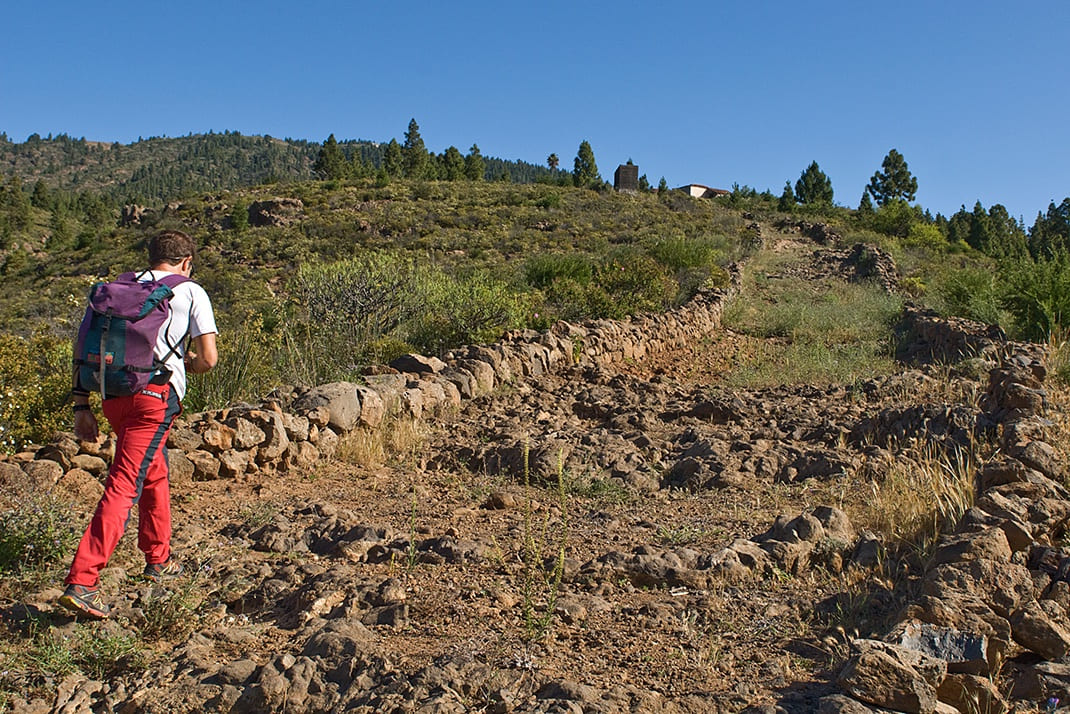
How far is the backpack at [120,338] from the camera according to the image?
116 inches

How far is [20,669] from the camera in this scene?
258 cm

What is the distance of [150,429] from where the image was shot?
3.07 meters

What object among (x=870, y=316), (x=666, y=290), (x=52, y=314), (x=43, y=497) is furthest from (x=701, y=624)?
(x=52, y=314)

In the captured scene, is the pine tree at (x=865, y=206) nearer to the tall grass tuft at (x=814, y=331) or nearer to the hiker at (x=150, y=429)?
the tall grass tuft at (x=814, y=331)

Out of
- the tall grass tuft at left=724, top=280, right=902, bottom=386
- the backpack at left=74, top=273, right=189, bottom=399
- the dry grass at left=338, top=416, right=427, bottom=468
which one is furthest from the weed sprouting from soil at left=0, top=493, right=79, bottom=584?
the tall grass tuft at left=724, top=280, right=902, bottom=386

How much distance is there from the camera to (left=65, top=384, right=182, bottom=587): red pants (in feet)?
9.60

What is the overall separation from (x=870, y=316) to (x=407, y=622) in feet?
44.4

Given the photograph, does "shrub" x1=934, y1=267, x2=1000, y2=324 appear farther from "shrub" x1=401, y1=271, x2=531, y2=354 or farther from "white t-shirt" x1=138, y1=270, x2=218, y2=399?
"white t-shirt" x1=138, y1=270, x2=218, y2=399

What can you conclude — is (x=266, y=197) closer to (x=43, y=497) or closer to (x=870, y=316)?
(x=870, y=316)

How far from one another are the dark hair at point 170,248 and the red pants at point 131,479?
54cm

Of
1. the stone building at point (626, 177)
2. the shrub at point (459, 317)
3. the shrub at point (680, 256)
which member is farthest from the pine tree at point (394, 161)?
the shrub at point (459, 317)

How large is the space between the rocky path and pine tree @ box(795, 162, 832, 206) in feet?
209

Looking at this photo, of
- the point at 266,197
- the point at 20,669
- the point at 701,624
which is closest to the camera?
the point at 20,669

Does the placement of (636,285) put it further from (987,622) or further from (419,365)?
(987,622)
